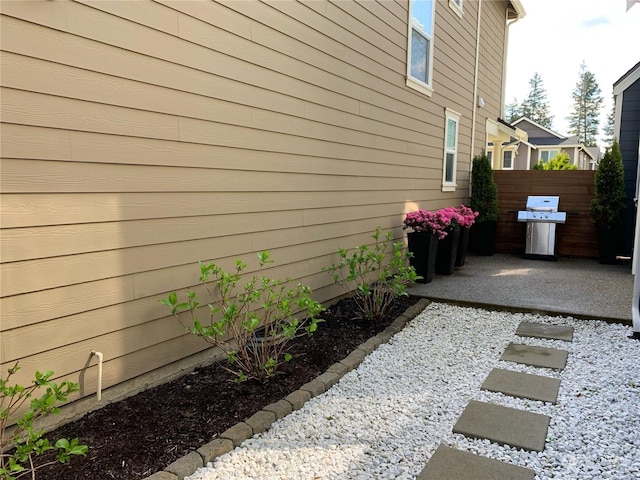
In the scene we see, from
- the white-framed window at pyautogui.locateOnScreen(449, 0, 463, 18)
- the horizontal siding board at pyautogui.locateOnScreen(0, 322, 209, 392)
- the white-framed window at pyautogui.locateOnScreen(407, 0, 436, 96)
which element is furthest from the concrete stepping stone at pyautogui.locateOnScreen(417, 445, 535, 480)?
the white-framed window at pyautogui.locateOnScreen(449, 0, 463, 18)

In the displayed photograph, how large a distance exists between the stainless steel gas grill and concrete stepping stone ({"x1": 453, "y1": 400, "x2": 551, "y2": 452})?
5824mm

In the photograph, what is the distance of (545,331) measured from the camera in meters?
4.16

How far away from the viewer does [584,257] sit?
8.02 meters

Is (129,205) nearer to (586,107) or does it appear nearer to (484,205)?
(484,205)

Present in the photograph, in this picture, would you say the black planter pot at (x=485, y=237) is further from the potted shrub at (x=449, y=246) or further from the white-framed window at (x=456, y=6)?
the white-framed window at (x=456, y=6)

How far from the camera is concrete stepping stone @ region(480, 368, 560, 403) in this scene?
2.90 metres

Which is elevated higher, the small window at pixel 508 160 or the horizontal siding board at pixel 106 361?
the small window at pixel 508 160

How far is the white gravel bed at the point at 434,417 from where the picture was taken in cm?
214

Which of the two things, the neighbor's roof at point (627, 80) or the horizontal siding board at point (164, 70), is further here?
the neighbor's roof at point (627, 80)

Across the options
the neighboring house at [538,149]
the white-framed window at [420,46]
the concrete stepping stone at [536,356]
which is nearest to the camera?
the concrete stepping stone at [536,356]

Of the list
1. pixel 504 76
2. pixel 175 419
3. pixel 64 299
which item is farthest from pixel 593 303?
pixel 504 76

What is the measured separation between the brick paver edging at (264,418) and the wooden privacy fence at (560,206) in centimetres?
565

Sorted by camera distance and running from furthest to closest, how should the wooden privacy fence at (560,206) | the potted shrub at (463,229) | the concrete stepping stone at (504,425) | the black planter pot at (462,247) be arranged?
the wooden privacy fence at (560,206) < the black planter pot at (462,247) < the potted shrub at (463,229) < the concrete stepping stone at (504,425)

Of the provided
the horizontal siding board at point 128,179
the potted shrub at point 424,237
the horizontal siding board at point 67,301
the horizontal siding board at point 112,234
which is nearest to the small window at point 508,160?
the potted shrub at point 424,237
